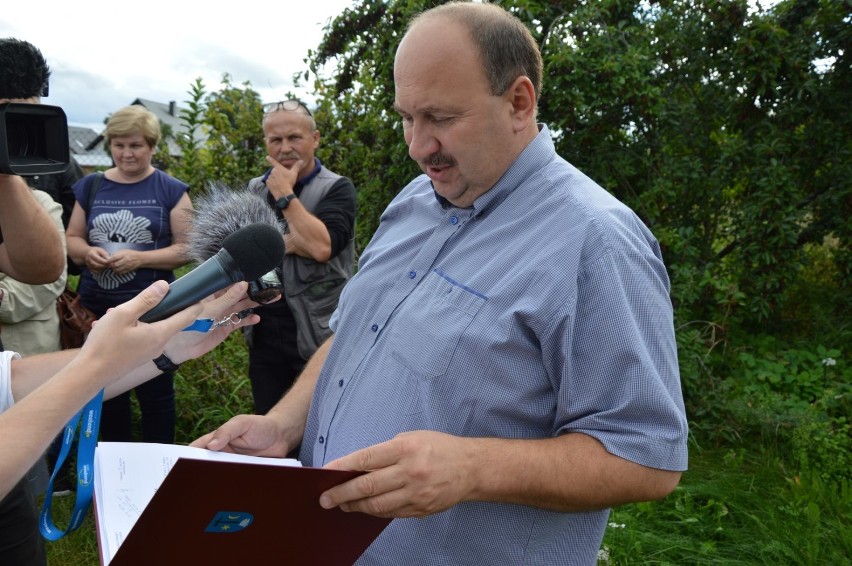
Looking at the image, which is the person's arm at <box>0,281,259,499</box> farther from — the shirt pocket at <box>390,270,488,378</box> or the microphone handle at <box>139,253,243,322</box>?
the shirt pocket at <box>390,270,488,378</box>

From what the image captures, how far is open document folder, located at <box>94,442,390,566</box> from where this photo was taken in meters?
1.17

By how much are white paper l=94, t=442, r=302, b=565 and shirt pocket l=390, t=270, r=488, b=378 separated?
1.25ft

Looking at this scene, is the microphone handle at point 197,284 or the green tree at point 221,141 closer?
the microphone handle at point 197,284

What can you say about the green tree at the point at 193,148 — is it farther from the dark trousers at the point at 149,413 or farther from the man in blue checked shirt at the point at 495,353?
the man in blue checked shirt at the point at 495,353

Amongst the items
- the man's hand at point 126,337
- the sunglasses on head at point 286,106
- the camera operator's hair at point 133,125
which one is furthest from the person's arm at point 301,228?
the man's hand at point 126,337

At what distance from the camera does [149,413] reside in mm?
4176

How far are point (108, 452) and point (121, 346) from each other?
0.45m

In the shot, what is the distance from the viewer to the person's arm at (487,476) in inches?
51.9

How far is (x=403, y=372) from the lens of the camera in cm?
166

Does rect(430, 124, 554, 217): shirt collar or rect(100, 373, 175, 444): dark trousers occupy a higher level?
rect(430, 124, 554, 217): shirt collar

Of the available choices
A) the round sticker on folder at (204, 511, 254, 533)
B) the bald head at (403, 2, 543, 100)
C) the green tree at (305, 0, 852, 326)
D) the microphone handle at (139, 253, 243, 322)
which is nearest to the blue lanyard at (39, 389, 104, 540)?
the microphone handle at (139, 253, 243, 322)

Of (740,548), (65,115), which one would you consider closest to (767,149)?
(740,548)

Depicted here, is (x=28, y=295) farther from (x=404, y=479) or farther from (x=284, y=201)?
(x=404, y=479)

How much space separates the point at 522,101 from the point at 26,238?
1.79 m
